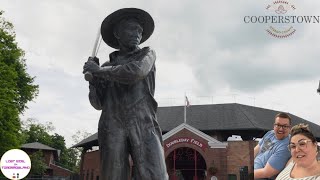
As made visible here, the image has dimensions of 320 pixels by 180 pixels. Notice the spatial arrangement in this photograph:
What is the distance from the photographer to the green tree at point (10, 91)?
25469mm

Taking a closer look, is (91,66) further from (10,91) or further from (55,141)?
(55,141)

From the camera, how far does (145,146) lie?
399 cm

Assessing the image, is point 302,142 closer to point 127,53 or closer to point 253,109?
point 127,53

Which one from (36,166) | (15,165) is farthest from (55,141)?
(15,165)

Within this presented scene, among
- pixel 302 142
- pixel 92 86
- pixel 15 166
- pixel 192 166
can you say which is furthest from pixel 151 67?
pixel 192 166

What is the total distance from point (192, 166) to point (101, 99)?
36.2 meters

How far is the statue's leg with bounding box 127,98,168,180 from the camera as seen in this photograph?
12.9 feet

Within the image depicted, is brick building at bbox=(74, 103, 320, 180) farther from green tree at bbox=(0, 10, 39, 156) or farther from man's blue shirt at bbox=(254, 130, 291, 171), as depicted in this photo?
man's blue shirt at bbox=(254, 130, 291, 171)

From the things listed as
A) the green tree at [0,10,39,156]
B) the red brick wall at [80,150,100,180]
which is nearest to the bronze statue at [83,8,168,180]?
the green tree at [0,10,39,156]

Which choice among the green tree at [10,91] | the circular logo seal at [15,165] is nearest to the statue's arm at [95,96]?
the circular logo seal at [15,165]

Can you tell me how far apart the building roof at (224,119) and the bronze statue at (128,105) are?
1276 inches

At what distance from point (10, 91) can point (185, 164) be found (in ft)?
62.1

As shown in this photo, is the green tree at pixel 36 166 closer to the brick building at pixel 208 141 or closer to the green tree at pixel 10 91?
the brick building at pixel 208 141

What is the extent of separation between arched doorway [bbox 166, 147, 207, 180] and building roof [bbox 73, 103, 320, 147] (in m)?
2.93
